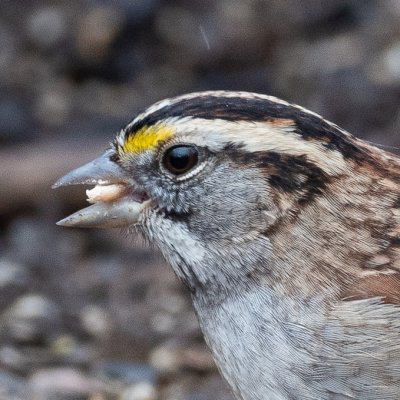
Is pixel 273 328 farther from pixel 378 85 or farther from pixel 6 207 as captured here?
pixel 378 85

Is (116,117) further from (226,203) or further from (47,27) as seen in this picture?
(226,203)

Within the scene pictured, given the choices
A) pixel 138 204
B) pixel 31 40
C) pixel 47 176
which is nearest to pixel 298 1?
pixel 31 40

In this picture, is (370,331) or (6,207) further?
(6,207)

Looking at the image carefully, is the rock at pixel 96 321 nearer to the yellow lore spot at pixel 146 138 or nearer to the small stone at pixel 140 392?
the small stone at pixel 140 392

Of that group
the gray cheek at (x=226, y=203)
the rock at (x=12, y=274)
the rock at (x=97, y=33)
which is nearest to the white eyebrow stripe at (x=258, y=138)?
the gray cheek at (x=226, y=203)

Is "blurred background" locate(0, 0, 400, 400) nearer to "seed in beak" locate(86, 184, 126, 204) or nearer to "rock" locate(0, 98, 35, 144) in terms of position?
"rock" locate(0, 98, 35, 144)

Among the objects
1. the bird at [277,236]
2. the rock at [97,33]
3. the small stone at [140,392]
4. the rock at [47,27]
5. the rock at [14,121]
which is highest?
the rock at [47,27]

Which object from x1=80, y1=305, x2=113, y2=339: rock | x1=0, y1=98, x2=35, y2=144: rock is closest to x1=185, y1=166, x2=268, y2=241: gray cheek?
x1=80, y1=305, x2=113, y2=339: rock


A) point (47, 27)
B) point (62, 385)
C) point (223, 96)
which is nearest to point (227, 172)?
point (223, 96)
